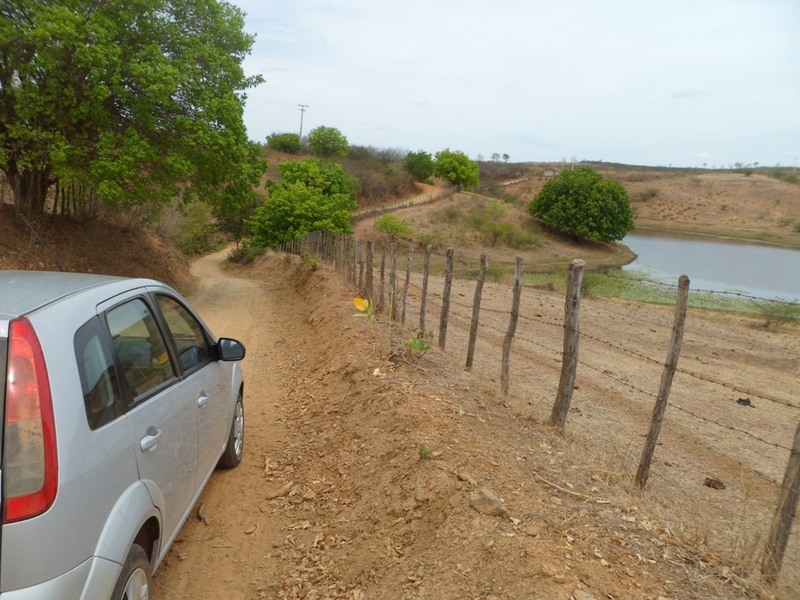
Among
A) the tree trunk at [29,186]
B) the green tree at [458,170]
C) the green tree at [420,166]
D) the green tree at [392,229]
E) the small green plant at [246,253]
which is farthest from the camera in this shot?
the green tree at [420,166]

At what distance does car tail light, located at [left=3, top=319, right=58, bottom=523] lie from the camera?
187 cm

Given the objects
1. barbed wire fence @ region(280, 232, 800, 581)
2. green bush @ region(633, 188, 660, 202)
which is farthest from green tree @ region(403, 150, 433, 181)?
barbed wire fence @ region(280, 232, 800, 581)

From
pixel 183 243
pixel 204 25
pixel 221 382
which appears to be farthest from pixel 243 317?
pixel 183 243

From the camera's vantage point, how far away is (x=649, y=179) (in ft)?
295

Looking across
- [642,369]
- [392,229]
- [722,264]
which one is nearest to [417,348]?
[642,369]

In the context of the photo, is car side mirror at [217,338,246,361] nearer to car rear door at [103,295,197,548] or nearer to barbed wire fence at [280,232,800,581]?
car rear door at [103,295,197,548]

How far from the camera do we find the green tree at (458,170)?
231ft

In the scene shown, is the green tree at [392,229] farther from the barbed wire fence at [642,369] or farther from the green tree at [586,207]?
the barbed wire fence at [642,369]

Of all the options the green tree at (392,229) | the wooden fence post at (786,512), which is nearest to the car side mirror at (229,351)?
the wooden fence post at (786,512)

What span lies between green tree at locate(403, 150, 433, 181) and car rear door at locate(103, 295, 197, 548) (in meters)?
75.3

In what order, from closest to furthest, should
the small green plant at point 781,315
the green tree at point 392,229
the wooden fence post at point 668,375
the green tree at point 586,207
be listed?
the wooden fence post at point 668,375 → the small green plant at point 781,315 → the green tree at point 392,229 → the green tree at point 586,207

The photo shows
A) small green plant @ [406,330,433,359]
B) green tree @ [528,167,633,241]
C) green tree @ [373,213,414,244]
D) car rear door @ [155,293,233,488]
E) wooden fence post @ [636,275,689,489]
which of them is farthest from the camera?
green tree @ [528,167,633,241]

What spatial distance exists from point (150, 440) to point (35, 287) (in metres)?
0.85

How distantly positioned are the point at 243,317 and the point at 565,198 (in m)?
40.2
